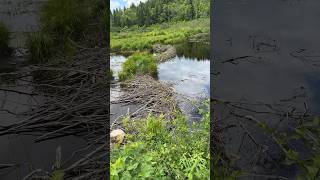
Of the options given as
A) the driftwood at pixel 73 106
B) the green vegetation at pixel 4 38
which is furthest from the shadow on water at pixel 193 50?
the green vegetation at pixel 4 38

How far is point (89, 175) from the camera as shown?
1.99m

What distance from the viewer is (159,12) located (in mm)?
2293

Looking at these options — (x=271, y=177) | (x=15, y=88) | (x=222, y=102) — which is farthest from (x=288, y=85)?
(x=15, y=88)

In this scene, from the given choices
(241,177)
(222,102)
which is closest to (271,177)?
(241,177)

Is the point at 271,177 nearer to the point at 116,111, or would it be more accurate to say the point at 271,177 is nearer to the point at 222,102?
the point at 222,102

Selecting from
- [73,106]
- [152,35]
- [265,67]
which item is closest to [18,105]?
[73,106]

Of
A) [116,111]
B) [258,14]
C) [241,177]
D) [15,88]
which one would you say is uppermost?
[258,14]

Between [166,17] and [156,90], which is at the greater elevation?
[166,17]

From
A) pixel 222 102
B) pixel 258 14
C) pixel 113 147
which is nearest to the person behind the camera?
pixel 258 14

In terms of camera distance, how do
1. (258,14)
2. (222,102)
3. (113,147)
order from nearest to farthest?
1. (258,14)
2. (222,102)
3. (113,147)

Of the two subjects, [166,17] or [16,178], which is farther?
[166,17]

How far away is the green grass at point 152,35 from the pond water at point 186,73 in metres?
0.06

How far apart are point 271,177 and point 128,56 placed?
3.11ft

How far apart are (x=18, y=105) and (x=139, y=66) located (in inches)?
25.6
